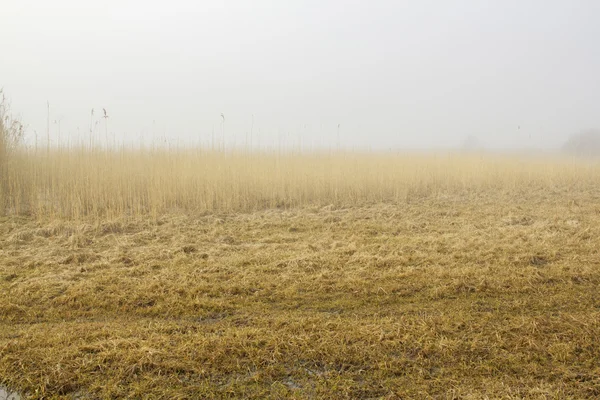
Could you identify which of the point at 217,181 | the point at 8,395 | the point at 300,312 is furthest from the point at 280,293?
the point at 217,181

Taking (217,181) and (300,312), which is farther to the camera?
(217,181)

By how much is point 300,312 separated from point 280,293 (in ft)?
0.95

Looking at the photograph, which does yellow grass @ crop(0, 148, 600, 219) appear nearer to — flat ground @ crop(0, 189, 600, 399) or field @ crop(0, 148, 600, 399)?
field @ crop(0, 148, 600, 399)

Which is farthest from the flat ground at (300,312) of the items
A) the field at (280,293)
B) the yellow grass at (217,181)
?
the yellow grass at (217,181)

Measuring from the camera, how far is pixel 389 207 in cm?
555

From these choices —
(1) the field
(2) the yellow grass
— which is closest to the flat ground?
(1) the field

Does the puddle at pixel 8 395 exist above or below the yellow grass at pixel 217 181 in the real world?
below

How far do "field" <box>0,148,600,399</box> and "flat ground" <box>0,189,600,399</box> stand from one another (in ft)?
0.04

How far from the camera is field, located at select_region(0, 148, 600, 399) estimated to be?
168cm

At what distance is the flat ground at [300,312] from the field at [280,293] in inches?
0.4

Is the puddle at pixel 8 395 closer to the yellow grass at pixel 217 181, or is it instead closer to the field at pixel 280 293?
the field at pixel 280 293

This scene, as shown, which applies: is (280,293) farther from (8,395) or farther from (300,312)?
(8,395)

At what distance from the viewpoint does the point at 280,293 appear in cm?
255

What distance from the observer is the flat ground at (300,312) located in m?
1.66
